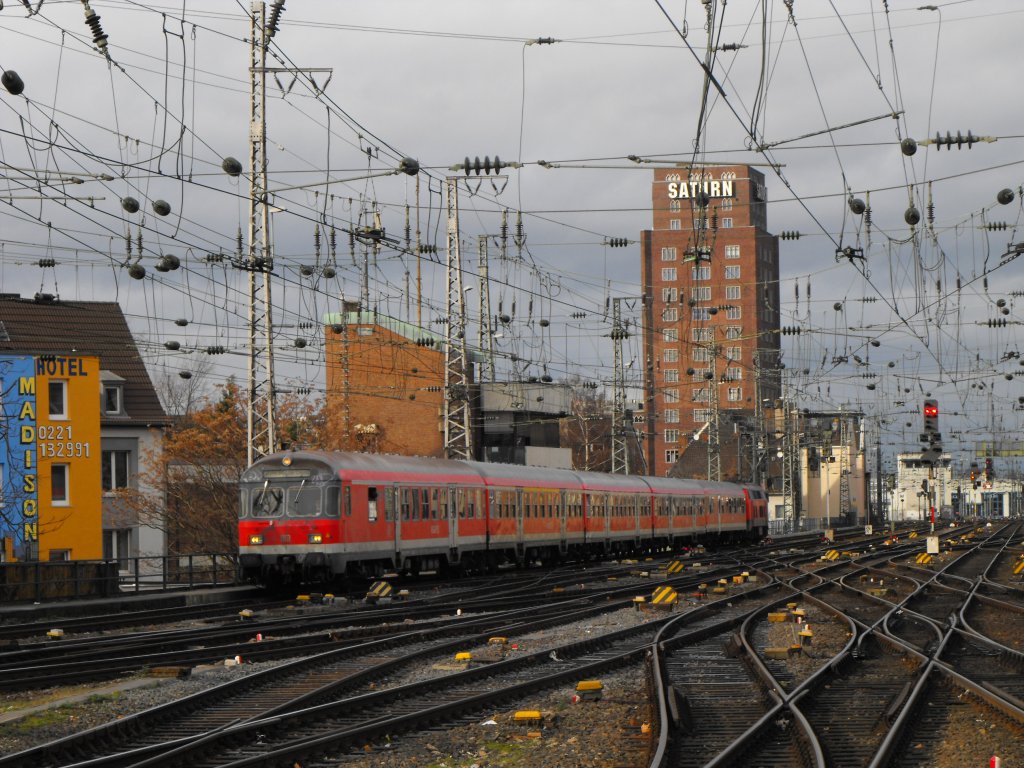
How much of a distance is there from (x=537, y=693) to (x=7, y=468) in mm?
34770

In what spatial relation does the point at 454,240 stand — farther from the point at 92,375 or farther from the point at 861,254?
the point at 861,254

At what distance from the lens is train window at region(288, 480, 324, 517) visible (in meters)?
29.4

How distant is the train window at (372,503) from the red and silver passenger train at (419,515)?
0.02 meters

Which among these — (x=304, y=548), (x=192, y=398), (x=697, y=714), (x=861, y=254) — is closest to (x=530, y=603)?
(x=304, y=548)

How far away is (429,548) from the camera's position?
34.1 meters

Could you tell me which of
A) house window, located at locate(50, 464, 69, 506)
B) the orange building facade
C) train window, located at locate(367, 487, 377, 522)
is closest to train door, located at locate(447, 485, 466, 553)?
train window, located at locate(367, 487, 377, 522)

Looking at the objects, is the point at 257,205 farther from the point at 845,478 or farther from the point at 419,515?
the point at 845,478

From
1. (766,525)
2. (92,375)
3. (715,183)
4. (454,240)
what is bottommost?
(766,525)

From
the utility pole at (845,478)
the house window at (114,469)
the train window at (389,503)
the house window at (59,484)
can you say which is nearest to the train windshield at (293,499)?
the train window at (389,503)

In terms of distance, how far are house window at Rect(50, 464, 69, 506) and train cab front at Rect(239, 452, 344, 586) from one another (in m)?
17.6

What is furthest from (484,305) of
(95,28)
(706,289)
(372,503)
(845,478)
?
(706,289)

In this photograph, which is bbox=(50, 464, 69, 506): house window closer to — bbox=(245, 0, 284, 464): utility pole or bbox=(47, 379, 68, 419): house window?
bbox=(47, 379, 68, 419): house window

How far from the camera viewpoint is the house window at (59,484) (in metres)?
45.9

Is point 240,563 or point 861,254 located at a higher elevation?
point 861,254
